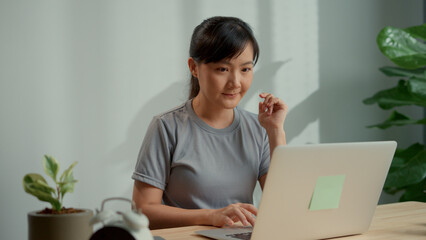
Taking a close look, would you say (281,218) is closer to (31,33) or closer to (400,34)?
(31,33)

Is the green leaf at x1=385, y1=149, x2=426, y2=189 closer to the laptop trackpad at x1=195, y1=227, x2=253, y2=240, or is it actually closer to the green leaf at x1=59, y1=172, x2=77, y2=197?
the laptop trackpad at x1=195, y1=227, x2=253, y2=240

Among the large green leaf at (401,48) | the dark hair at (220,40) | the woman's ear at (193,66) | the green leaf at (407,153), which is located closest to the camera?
the dark hair at (220,40)

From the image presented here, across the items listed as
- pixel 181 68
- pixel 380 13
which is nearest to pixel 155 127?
pixel 181 68

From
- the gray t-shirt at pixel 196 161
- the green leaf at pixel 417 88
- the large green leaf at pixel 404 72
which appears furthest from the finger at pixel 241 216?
the large green leaf at pixel 404 72

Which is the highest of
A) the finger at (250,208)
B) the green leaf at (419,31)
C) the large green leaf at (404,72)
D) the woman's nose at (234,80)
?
the green leaf at (419,31)

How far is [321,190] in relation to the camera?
1.18m

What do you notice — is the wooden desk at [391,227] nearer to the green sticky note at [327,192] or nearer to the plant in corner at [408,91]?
the green sticky note at [327,192]

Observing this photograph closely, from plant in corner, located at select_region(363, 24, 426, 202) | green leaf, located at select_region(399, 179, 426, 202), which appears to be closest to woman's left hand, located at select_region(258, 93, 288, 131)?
plant in corner, located at select_region(363, 24, 426, 202)

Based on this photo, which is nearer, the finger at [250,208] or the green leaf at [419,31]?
the finger at [250,208]

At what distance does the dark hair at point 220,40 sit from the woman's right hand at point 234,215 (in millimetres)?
517

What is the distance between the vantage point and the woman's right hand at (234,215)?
4.39 feet

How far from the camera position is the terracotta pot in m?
0.84

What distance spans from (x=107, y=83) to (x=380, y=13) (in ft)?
6.58

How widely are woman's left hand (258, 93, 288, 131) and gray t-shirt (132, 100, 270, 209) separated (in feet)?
0.25
